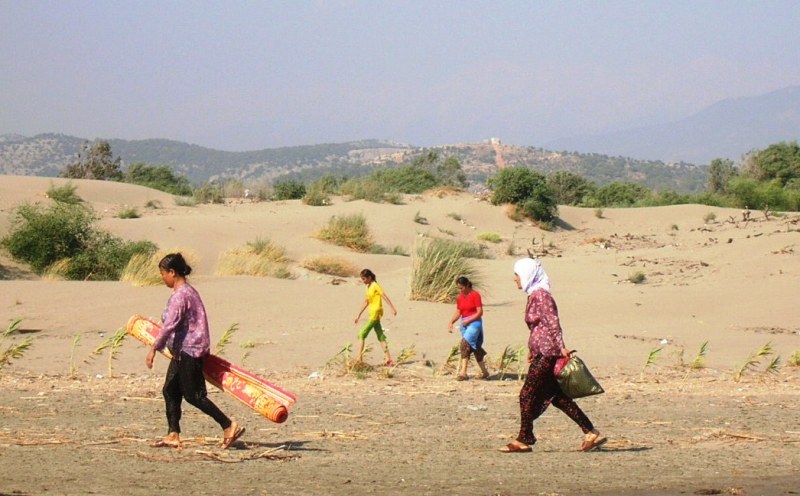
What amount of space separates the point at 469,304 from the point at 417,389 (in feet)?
5.09

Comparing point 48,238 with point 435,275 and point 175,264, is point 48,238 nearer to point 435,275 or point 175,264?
point 435,275

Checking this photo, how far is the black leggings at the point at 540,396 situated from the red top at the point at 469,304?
5229 mm

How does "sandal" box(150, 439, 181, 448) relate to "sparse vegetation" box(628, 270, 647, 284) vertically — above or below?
above

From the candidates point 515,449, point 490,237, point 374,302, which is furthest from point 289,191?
point 515,449

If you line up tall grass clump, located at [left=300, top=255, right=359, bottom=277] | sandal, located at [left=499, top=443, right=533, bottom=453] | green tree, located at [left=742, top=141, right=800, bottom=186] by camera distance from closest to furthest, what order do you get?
sandal, located at [left=499, top=443, right=533, bottom=453], tall grass clump, located at [left=300, top=255, right=359, bottom=277], green tree, located at [left=742, top=141, right=800, bottom=186]

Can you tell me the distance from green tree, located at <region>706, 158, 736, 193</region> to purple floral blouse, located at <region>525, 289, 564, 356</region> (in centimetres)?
6783

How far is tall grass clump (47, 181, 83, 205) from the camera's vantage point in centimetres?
3770

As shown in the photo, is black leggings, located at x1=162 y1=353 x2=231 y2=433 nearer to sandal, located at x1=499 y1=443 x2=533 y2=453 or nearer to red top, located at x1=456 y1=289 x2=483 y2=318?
sandal, located at x1=499 y1=443 x2=533 y2=453

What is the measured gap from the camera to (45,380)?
45.1 feet

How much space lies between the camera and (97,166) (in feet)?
197

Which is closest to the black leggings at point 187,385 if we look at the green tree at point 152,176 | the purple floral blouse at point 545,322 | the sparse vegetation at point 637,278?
the purple floral blouse at point 545,322

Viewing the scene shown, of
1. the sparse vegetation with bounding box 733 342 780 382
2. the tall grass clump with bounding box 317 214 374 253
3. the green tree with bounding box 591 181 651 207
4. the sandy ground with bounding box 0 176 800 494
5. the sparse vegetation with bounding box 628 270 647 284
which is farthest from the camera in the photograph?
the green tree with bounding box 591 181 651 207

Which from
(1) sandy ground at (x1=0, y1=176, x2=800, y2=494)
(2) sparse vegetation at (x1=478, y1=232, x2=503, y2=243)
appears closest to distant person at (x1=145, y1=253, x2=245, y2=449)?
(1) sandy ground at (x1=0, y1=176, x2=800, y2=494)

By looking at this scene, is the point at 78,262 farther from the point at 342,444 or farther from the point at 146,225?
the point at 342,444
